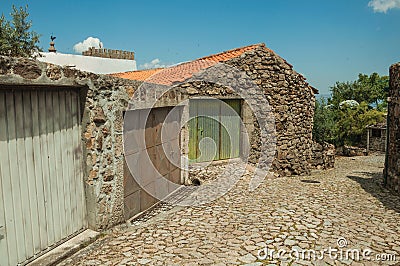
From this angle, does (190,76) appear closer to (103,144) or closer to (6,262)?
(103,144)

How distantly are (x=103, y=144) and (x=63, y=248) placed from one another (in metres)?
1.40

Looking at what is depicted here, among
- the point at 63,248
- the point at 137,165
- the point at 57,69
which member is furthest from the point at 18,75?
the point at 137,165

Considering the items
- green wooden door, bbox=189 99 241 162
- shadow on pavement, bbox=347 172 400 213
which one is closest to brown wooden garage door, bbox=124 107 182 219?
green wooden door, bbox=189 99 241 162

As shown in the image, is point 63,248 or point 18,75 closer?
point 18,75

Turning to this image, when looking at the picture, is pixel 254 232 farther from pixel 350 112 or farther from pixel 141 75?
pixel 350 112

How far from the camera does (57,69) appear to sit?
3439 mm

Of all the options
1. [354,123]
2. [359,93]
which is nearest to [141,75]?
[354,123]

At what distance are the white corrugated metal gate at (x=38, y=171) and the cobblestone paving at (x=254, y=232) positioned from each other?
493 mm

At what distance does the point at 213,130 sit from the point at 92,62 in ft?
34.6

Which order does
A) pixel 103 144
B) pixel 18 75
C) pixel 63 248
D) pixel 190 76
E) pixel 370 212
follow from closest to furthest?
pixel 18 75 → pixel 63 248 → pixel 103 144 → pixel 370 212 → pixel 190 76

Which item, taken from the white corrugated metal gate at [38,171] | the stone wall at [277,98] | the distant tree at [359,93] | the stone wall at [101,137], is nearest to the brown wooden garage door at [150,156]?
the stone wall at [101,137]

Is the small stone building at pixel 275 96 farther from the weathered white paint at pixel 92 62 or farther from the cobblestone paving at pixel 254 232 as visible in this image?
the weathered white paint at pixel 92 62

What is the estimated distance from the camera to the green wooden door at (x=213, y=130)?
28.9ft

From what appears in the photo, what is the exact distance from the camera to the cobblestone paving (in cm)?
379
